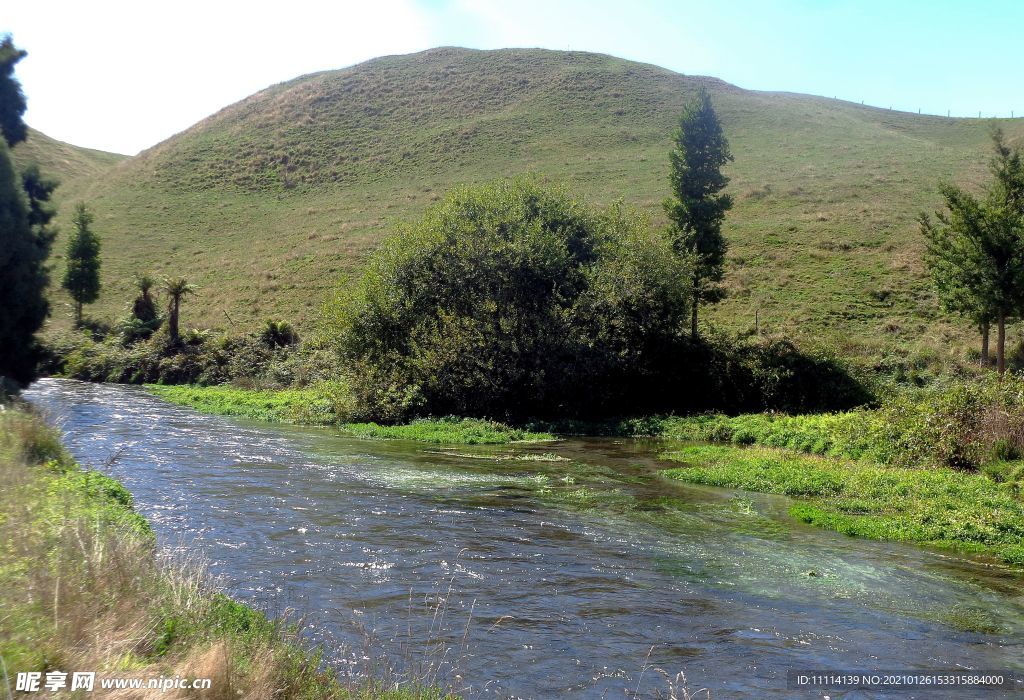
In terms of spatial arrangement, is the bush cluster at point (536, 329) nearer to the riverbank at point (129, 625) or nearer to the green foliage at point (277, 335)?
the green foliage at point (277, 335)

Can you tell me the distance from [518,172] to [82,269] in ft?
134

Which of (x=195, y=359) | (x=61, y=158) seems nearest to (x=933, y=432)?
(x=195, y=359)

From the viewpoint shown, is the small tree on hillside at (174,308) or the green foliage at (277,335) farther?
the small tree on hillside at (174,308)

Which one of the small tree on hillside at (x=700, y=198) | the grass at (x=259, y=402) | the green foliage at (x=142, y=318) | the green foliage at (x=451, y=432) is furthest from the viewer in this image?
the green foliage at (x=142, y=318)

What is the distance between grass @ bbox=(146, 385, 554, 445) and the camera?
2823 cm

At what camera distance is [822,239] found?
2191 inches

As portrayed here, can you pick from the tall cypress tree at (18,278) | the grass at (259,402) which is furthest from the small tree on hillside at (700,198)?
the tall cypress tree at (18,278)

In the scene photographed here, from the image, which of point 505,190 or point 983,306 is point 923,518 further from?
point 505,190

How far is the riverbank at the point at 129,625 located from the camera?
5.54 meters

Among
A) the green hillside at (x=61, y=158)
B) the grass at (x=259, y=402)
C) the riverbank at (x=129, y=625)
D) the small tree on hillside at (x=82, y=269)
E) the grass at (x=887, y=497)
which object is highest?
the green hillside at (x=61, y=158)

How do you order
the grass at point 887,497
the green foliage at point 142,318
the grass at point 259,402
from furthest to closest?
1. the green foliage at point 142,318
2. the grass at point 259,402
3. the grass at point 887,497

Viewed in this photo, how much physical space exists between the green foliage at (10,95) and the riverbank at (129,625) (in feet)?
109

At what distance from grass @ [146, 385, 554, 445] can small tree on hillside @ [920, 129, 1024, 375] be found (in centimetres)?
2034

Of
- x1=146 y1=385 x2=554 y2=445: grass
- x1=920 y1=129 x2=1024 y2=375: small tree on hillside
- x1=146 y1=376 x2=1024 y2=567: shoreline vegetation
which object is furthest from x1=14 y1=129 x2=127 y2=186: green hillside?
x1=920 y1=129 x2=1024 y2=375: small tree on hillside
